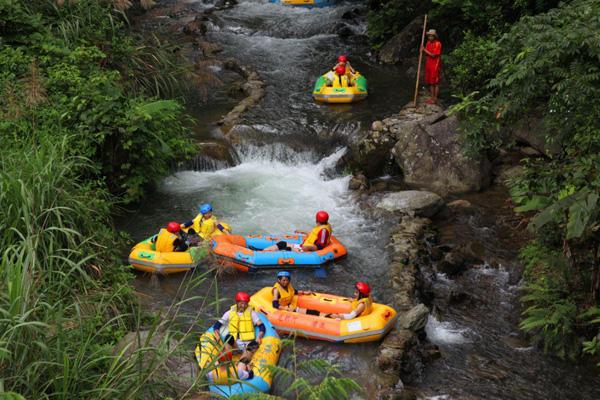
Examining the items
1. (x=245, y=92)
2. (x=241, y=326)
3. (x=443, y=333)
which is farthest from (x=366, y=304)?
(x=245, y=92)

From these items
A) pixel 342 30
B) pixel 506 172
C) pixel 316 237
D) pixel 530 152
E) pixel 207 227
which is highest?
pixel 342 30

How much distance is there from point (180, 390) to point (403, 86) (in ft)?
43.2

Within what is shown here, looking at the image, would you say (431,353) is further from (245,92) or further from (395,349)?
(245,92)

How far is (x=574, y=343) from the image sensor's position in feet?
26.4

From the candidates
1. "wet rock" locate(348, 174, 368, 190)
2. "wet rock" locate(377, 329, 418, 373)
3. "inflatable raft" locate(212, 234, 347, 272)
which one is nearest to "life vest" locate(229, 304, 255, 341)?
"wet rock" locate(377, 329, 418, 373)

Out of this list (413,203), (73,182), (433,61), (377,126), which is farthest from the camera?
(433,61)

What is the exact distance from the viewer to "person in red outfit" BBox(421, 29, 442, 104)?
14375mm

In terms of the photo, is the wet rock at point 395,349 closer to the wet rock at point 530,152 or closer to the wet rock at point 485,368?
the wet rock at point 485,368

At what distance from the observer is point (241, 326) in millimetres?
7957

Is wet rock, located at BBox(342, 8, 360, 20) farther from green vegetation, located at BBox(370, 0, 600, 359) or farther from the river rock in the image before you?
green vegetation, located at BBox(370, 0, 600, 359)

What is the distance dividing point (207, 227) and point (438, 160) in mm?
5113

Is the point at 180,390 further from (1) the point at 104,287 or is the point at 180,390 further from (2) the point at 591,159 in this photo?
(2) the point at 591,159

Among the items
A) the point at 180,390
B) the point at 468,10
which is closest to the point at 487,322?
the point at 180,390

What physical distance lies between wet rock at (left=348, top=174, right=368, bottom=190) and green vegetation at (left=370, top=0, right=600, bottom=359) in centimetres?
403
